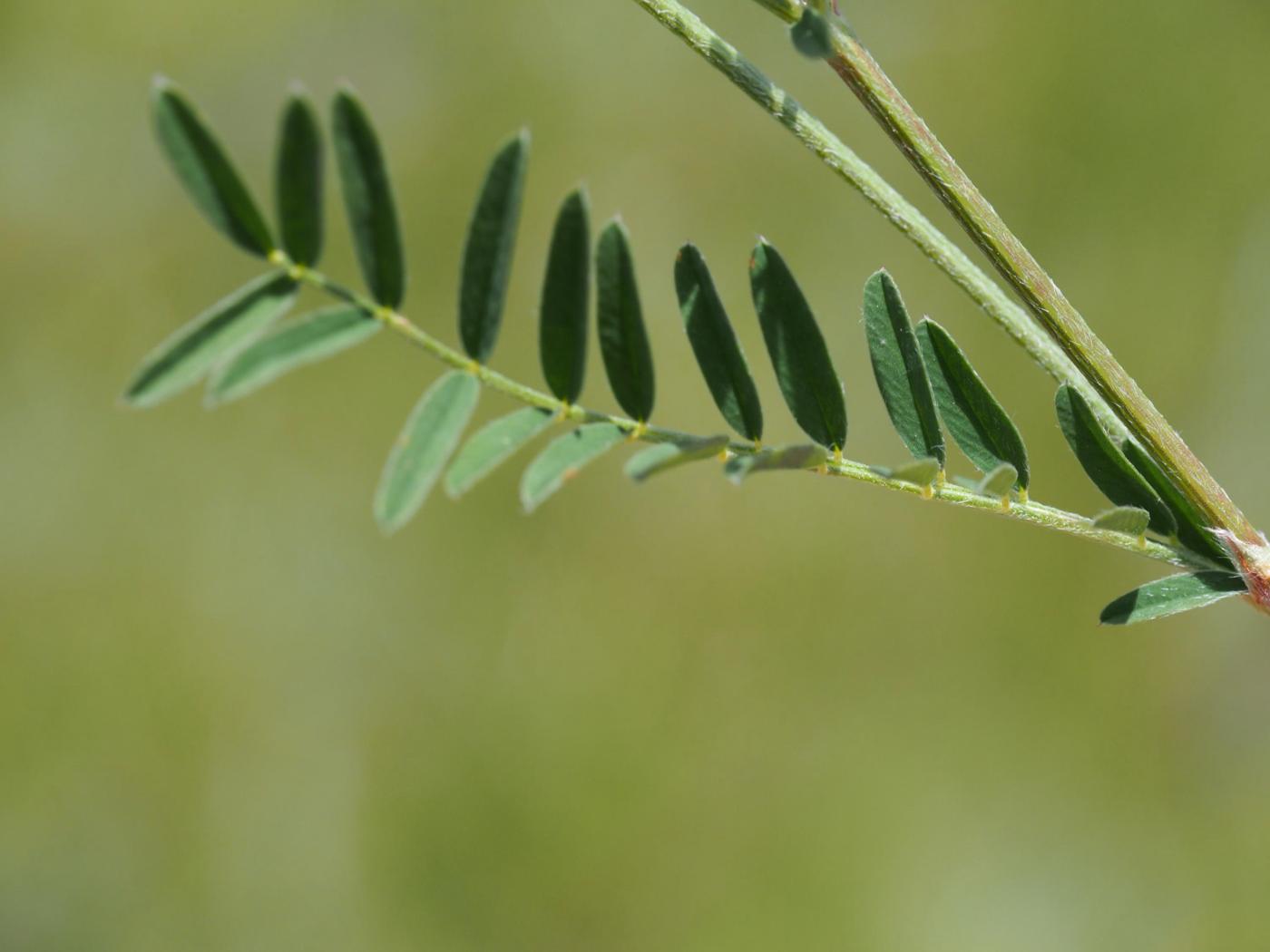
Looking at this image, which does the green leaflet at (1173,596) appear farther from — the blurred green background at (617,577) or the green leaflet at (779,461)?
the blurred green background at (617,577)

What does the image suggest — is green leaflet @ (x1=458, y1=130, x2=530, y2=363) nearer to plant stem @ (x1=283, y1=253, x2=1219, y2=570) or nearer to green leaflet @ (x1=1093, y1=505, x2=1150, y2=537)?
plant stem @ (x1=283, y1=253, x2=1219, y2=570)

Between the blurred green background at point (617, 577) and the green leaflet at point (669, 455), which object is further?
the blurred green background at point (617, 577)

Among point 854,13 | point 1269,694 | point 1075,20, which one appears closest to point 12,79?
point 854,13

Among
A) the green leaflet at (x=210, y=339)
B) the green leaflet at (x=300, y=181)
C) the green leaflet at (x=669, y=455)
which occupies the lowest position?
the green leaflet at (x=669, y=455)

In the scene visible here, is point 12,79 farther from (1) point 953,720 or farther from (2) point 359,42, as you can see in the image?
(1) point 953,720

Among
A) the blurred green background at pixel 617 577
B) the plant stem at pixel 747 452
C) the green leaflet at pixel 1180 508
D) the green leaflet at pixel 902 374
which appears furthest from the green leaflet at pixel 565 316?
the blurred green background at pixel 617 577

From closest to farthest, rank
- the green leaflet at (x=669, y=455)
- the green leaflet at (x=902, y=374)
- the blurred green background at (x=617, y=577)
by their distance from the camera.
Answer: the green leaflet at (x=669, y=455) → the green leaflet at (x=902, y=374) → the blurred green background at (x=617, y=577)
